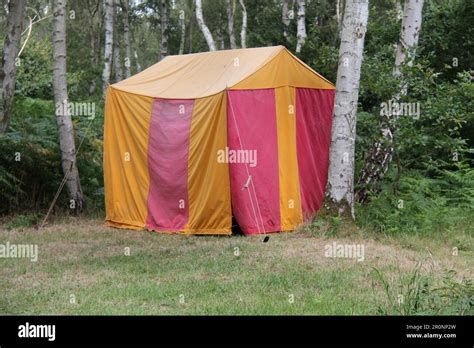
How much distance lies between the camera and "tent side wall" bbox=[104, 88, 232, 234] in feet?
33.6

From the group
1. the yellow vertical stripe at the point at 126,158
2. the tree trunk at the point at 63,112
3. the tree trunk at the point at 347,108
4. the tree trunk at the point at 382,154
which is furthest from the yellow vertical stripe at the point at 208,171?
the tree trunk at the point at 63,112

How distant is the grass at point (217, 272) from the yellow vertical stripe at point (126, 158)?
972 mm

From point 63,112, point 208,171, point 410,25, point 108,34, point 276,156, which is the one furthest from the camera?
point 108,34

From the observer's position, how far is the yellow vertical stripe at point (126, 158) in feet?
37.0

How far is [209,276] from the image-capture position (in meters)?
7.29

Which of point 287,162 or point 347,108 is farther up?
point 347,108

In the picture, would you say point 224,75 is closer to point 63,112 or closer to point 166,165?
point 166,165

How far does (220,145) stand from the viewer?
10180mm

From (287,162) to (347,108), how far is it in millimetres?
1353

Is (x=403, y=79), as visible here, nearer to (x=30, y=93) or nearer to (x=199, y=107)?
(x=199, y=107)

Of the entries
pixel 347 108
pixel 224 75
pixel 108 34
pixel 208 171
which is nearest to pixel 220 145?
pixel 208 171

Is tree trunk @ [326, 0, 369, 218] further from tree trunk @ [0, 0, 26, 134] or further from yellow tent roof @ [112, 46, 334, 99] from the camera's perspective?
tree trunk @ [0, 0, 26, 134]

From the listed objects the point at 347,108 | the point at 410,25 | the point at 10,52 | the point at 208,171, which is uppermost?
the point at 410,25
